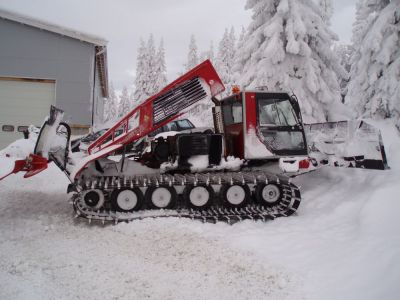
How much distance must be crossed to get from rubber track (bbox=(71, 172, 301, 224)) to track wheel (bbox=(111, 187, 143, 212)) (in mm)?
128

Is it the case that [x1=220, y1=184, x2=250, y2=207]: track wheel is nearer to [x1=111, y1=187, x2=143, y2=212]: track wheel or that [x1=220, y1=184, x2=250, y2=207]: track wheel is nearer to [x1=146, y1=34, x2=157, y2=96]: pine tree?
[x1=111, y1=187, x2=143, y2=212]: track wheel

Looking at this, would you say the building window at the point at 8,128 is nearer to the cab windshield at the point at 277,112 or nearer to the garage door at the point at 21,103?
the garage door at the point at 21,103

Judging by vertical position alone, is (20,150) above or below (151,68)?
below

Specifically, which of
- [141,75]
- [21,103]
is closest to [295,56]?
[21,103]

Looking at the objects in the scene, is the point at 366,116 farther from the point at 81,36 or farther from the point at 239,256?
the point at 81,36

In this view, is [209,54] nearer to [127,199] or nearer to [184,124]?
[184,124]

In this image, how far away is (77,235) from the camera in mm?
5949

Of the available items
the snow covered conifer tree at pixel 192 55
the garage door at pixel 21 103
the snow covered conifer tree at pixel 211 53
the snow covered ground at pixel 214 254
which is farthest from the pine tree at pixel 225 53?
the snow covered ground at pixel 214 254

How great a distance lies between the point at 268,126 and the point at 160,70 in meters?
42.3

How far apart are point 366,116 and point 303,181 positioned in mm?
7641

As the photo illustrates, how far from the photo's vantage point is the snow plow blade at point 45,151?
671 cm

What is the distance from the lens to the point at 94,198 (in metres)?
6.81

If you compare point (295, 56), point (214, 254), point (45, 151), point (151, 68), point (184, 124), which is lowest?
point (214, 254)

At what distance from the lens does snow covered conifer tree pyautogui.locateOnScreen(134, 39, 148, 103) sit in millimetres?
46469
